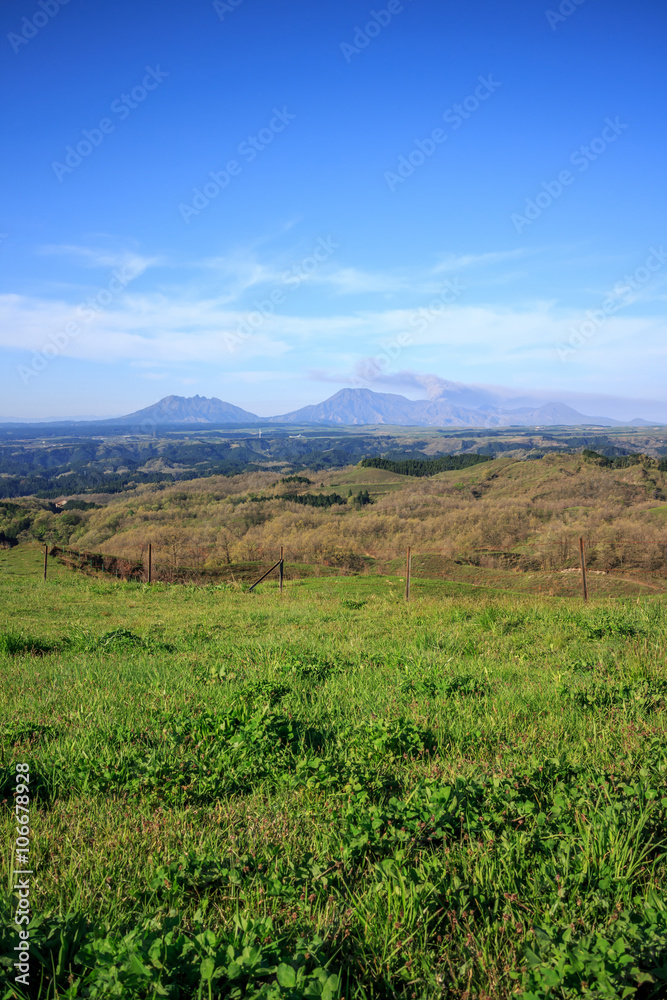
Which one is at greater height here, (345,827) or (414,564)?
(345,827)

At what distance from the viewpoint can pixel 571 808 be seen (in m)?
3.37

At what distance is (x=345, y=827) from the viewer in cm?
A: 339

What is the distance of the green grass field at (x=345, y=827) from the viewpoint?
2.31 m

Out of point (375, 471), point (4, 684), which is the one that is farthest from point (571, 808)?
point (375, 471)

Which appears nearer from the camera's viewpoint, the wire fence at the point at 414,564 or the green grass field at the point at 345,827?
the green grass field at the point at 345,827

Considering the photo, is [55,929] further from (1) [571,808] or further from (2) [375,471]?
(2) [375,471]

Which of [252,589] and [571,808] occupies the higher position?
[571,808]

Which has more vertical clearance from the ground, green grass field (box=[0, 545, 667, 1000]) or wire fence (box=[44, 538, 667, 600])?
green grass field (box=[0, 545, 667, 1000])

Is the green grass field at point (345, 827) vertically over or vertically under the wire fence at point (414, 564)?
over

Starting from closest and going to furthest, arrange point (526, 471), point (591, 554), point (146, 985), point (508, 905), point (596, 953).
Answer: point (146, 985)
point (596, 953)
point (508, 905)
point (591, 554)
point (526, 471)

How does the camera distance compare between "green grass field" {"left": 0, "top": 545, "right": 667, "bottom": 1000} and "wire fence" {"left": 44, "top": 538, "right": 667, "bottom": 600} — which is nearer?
"green grass field" {"left": 0, "top": 545, "right": 667, "bottom": 1000}

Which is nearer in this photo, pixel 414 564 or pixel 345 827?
pixel 345 827

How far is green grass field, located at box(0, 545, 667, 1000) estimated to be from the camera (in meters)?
2.31

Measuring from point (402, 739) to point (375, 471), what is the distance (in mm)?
80631
